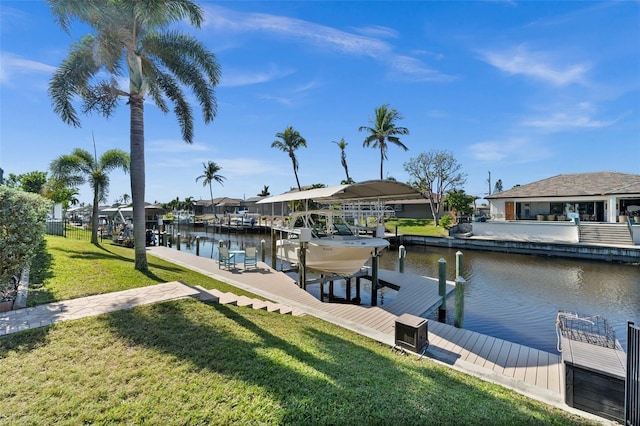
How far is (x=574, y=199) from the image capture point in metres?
25.2

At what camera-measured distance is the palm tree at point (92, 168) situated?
17.1 m

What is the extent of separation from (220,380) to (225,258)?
10.2 metres

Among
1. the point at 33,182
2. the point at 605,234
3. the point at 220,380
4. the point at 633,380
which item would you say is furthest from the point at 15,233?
the point at 605,234

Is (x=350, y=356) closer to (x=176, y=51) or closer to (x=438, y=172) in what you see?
(x=176, y=51)

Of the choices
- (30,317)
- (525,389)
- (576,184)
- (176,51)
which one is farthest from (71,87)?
(576,184)

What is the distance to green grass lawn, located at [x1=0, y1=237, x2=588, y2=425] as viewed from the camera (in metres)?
2.86

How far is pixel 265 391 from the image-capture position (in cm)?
320

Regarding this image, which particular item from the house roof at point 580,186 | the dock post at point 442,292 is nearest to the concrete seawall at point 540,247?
the house roof at point 580,186

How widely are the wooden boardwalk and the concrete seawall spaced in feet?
52.0

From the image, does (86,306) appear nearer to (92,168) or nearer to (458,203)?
(92,168)

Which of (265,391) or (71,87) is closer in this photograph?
(265,391)

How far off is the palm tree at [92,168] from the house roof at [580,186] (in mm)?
32534

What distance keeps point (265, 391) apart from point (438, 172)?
3936cm

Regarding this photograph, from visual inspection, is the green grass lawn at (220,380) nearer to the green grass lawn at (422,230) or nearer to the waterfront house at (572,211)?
the waterfront house at (572,211)
